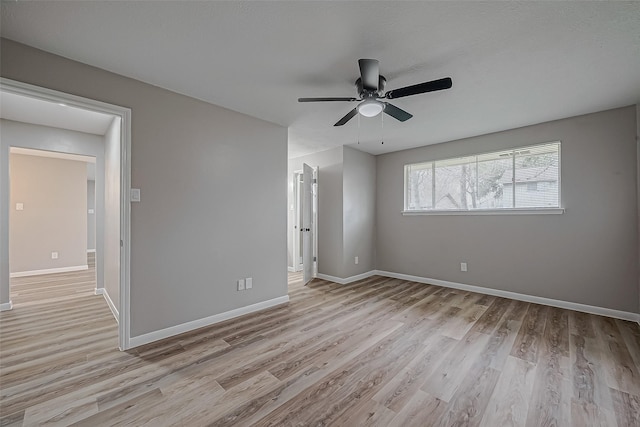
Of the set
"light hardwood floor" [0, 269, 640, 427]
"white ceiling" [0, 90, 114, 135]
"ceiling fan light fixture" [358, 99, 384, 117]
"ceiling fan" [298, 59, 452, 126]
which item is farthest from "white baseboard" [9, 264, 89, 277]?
"ceiling fan light fixture" [358, 99, 384, 117]

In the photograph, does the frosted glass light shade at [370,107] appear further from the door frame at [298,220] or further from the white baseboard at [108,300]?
the white baseboard at [108,300]

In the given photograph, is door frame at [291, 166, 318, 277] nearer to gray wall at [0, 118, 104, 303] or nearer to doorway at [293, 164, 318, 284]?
doorway at [293, 164, 318, 284]

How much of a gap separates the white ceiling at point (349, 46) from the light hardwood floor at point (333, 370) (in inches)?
95.4

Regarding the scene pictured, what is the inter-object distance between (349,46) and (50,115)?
3956 millimetres

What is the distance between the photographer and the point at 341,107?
2953 mm

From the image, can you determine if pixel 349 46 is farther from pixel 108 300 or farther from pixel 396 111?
pixel 108 300

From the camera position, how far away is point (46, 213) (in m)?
5.28

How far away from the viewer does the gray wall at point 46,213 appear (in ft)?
16.3

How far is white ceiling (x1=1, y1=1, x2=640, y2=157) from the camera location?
1584 millimetres

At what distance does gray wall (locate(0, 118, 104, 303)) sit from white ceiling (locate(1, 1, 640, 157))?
255cm

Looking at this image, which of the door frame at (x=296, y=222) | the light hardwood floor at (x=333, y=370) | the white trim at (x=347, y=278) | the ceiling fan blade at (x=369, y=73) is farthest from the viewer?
the door frame at (x=296, y=222)

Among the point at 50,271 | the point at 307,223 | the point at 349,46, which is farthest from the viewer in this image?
the point at 50,271

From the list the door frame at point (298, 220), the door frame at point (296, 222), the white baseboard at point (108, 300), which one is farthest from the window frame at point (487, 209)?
the white baseboard at point (108, 300)

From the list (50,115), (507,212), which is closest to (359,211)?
(507,212)
